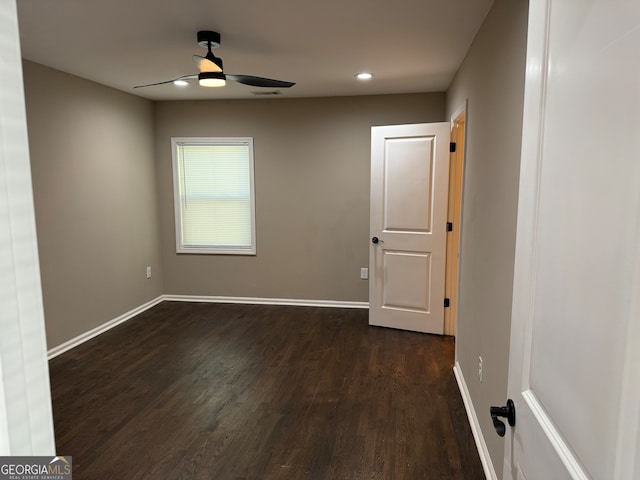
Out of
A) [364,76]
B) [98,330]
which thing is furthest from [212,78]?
[98,330]

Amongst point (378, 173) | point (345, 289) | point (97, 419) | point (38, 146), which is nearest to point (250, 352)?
point (97, 419)

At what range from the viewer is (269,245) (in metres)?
5.10

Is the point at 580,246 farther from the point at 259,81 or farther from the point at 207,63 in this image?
the point at 259,81

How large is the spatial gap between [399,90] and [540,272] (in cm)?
400

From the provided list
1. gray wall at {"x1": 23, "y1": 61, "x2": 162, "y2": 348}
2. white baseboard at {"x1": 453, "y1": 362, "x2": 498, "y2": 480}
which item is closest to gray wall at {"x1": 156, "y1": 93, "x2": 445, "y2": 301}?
gray wall at {"x1": 23, "y1": 61, "x2": 162, "y2": 348}

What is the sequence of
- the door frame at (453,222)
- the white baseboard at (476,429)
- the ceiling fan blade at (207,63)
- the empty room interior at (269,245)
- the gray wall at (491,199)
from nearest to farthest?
the gray wall at (491,199)
the white baseboard at (476,429)
the empty room interior at (269,245)
the ceiling fan blade at (207,63)
the door frame at (453,222)

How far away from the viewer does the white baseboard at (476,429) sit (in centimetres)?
208

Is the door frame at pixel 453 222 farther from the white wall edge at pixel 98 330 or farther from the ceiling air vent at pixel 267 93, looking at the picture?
the white wall edge at pixel 98 330

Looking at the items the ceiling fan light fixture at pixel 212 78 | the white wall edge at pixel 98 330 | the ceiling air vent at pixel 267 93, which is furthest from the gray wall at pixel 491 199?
the white wall edge at pixel 98 330

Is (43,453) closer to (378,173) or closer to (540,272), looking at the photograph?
(540,272)

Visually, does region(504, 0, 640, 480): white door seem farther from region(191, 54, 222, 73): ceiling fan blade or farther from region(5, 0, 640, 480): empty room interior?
region(191, 54, 222, 73): ceiling fan blade

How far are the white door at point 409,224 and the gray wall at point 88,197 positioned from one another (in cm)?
274

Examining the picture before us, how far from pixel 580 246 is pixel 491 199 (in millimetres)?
1627

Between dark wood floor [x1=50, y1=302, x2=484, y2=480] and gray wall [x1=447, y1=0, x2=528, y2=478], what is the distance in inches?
15.6
